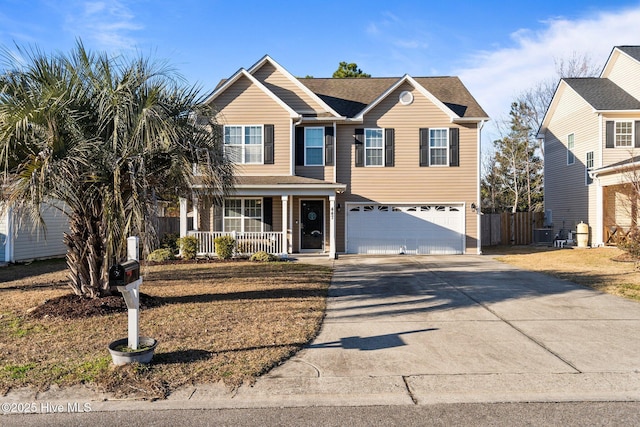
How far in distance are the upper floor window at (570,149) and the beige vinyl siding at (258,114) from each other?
14437 millimetres

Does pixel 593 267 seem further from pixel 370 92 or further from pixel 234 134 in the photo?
pixel 234 134

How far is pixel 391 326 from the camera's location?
288 inches

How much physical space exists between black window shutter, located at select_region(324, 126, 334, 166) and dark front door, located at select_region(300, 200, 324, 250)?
65.8 inches

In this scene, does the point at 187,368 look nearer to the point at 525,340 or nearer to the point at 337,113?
the point at 525,340

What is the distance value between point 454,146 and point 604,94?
8.73m

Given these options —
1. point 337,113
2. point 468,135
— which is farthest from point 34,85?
point 468,135

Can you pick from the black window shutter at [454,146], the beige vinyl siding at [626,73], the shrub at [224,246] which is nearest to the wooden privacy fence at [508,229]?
the black window shutter at [454,146]

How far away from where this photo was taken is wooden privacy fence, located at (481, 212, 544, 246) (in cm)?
2469

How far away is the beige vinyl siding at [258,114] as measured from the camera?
18.6 m

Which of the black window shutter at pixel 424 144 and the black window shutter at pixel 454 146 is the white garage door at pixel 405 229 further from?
the black window shutter at pixel 424 144

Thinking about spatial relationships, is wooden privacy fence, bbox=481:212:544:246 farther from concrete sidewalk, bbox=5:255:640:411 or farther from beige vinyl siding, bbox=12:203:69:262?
beige vinyl siding, bbox=12:203:69:262

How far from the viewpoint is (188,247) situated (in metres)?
17.0

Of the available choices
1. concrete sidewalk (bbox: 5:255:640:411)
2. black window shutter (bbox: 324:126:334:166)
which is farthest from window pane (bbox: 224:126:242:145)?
concrete sidewalk (bbox: 5:255:640:411)

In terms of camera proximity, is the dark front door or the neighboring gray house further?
the dark front door
